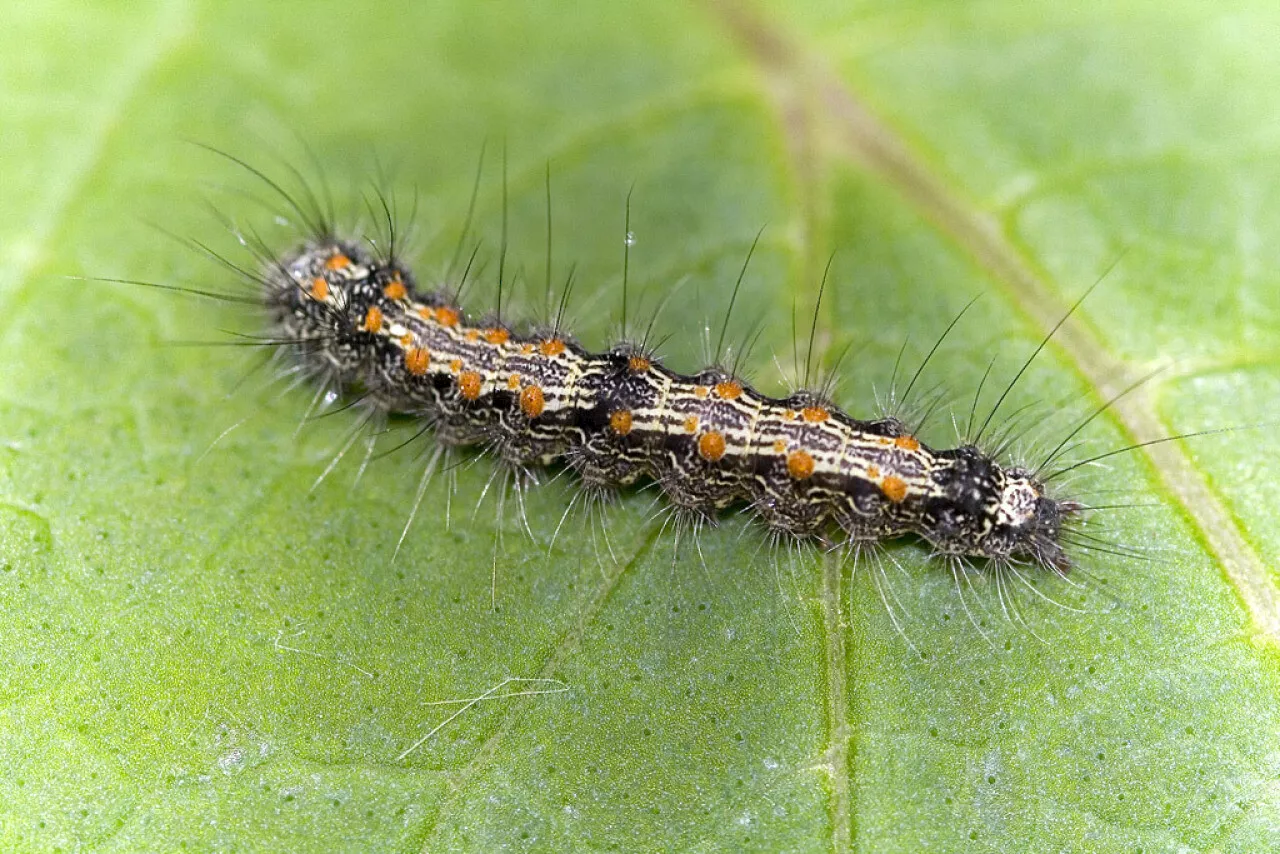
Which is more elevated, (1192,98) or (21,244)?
(1192,98)

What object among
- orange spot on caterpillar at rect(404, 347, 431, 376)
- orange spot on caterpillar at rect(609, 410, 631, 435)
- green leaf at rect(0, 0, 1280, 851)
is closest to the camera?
green leaf at rect(0, 0, 1280, 851)

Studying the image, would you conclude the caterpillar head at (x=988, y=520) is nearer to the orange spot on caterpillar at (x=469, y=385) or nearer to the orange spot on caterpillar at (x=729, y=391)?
the orange spot on caterpillar at (x=729, y=391)

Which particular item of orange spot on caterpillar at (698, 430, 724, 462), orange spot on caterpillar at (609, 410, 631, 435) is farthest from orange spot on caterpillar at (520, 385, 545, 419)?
orange spot on caterpillar at (698, 430, 724, 462)

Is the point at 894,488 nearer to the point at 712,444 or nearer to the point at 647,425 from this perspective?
the point at 712,444

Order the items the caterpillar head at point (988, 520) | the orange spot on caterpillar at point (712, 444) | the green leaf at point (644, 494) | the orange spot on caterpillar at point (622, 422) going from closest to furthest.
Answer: the green leaf at point (644, 494) → the caterpillar head at point (988, 520) → the orange spot on caterpillar at point (712, 444) → the orange spot on caterpillar at point (622, 422)

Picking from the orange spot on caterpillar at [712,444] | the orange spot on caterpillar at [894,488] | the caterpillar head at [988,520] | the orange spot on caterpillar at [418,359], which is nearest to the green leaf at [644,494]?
the caterpillar head at [988,520]

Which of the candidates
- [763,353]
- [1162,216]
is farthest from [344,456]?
[1162,216]

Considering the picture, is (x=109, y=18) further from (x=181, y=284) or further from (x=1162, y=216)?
(x=1162, y=216)

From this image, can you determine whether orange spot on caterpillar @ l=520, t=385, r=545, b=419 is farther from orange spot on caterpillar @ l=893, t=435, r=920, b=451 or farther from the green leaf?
orange spot on caterpillar @ l=893, t=435, r=920, b=451
